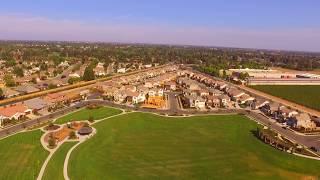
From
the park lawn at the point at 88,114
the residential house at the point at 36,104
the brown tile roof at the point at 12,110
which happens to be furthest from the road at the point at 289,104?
the brown tile roof at the point at 12,110

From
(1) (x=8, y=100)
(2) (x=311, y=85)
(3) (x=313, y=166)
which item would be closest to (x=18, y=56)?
(1) (x=8, y=100)

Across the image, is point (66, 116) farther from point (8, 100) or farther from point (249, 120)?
point (249, 120)

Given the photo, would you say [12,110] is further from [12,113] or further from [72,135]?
[72,135]

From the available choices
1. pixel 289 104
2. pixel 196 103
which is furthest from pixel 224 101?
pixel 289 104

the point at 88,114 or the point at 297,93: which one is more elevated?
the point at 297,93

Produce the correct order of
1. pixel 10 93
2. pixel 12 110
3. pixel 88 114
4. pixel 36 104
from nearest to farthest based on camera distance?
1. pixel 12 110
2. pixel 88 114
3. pixel 36 104
4. pixel 10 93

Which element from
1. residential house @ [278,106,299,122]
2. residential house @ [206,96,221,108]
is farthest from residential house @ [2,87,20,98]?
residential house @ [278,106,299,122]

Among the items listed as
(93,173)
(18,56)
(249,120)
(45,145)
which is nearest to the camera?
(93,173)
